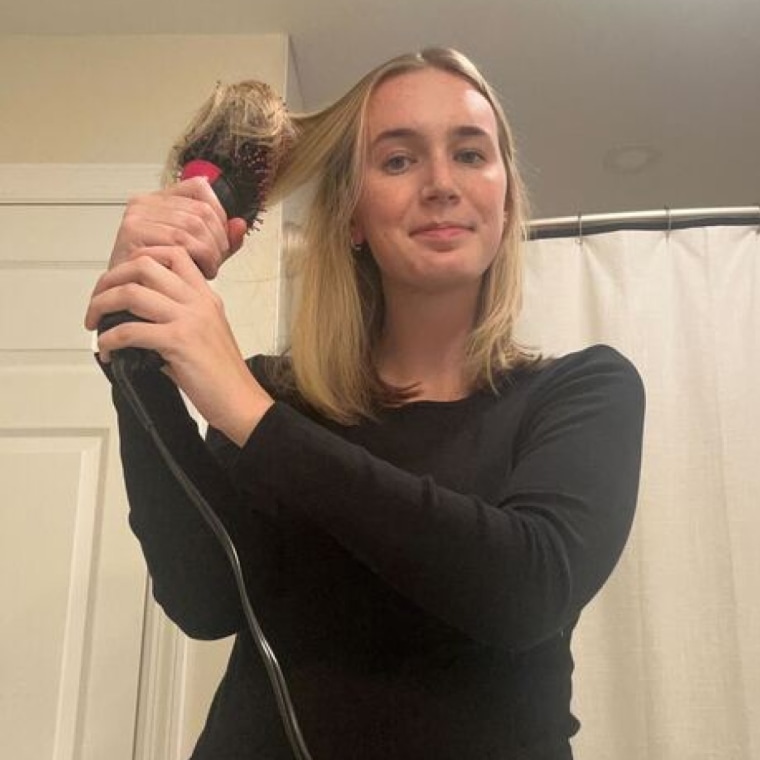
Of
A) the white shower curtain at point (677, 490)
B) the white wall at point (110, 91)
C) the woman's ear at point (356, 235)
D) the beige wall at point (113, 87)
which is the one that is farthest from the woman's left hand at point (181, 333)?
the beige wall at point (113, 87)

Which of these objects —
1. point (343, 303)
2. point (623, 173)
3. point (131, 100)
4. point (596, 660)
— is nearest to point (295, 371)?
point (343, 303)

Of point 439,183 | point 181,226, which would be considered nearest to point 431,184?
point 439,183

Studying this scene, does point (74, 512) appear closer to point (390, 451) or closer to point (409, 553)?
point (390, 451)

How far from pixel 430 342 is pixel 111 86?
118 centimetres

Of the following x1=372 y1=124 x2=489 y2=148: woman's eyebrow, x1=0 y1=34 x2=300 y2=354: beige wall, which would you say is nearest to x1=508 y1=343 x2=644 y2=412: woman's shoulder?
x1=372 y1=124 x2=489 y2=148: woman's eyebrow

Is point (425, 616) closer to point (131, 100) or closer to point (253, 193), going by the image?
point (253, 193)

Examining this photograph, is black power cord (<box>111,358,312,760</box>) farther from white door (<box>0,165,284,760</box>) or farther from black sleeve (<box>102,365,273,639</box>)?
white door (<box>0,165,284,760</box>)

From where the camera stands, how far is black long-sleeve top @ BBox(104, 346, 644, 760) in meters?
0.51

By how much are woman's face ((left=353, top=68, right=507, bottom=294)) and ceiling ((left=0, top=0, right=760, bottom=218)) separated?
0.97m

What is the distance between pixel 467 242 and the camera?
75cm

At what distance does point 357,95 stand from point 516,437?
35 cm

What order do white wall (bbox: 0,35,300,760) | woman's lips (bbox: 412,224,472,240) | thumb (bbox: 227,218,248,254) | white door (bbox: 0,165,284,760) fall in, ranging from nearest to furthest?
thumb (bbox: 227,218,248,254) < woman's lips (bbox: 412,224,472,240) < white door (bbox: 0,165,284,760) < white wall (bbox: 0,35,300,760)

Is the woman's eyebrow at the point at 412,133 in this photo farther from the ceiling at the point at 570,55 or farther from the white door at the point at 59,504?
the ceiling at the point at 570,55

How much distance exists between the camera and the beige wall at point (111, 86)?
5.51 feet
